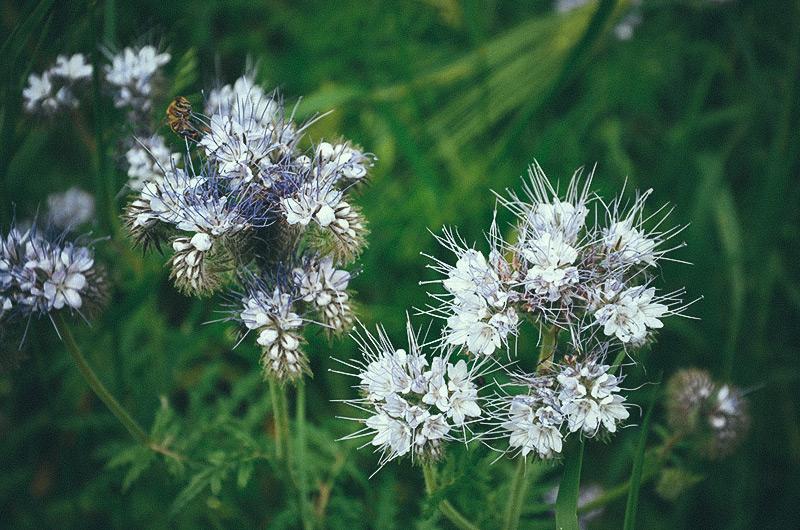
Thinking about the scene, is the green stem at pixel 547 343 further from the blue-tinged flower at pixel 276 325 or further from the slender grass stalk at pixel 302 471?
the slender grass stalk at pixel 302 471

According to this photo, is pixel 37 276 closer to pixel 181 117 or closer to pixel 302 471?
pixel 181 117

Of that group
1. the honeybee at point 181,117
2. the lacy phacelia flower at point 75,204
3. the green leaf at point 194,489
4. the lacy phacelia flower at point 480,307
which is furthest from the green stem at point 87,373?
the lacy phacelia flower at point 75,204

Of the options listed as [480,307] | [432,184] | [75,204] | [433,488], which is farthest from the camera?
[75,204]

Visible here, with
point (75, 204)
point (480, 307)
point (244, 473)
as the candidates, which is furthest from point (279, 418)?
point (75, 204)

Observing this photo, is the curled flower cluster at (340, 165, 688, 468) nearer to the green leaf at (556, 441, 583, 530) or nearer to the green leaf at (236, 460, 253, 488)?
the green leaf at (556, 441, 583, 530)

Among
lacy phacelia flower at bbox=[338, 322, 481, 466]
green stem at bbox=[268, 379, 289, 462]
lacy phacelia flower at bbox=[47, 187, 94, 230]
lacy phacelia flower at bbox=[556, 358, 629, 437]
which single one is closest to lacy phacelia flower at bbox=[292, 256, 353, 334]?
lacy phacelia flower at bbox=[338, 322, 481, 466]

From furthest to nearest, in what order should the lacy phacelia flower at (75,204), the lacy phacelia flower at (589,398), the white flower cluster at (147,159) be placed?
1. the lacy phacelia flower at (75,204)
2. the white flower cluster at (147,159)
3. the lacy phacelia flower at (589,398)

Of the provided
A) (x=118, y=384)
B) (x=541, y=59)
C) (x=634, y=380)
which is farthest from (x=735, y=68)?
(x=118, y=384)
